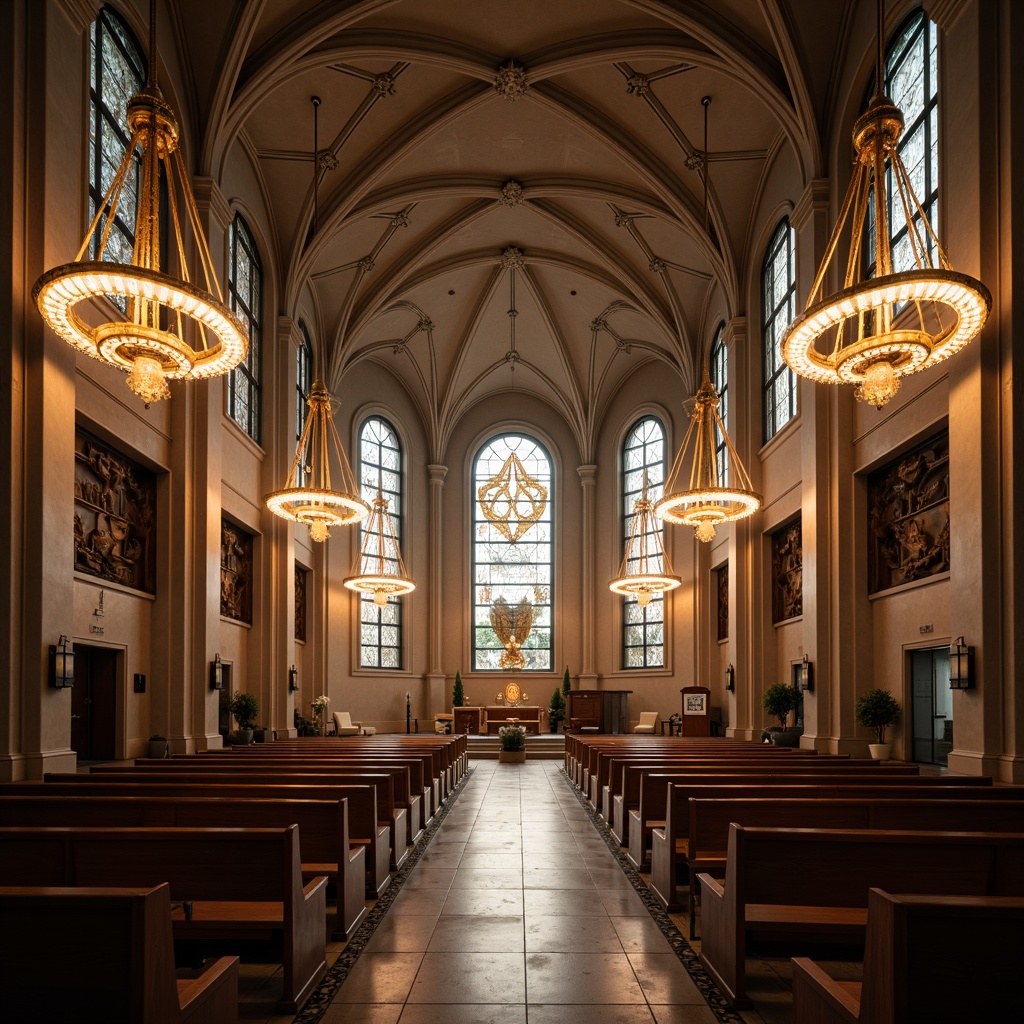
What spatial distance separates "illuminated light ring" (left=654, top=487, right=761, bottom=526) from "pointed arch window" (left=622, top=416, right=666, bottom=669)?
31.1ft

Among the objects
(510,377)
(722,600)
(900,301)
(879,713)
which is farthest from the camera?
(510,377)

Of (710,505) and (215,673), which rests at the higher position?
(710,505)

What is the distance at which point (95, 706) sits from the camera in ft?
40.4

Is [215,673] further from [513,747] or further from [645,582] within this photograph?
[645,582]

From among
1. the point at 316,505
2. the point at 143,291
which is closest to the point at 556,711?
the point at 316,505

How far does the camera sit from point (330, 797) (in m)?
6.84

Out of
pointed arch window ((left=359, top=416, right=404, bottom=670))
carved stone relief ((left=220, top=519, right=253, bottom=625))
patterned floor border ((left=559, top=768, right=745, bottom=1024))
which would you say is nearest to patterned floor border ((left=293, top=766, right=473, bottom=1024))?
patterned floor border ((left=559, top=768, right=745, bottom=1024))

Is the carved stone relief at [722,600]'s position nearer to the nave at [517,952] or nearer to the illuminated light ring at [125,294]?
the nave at [517,952]

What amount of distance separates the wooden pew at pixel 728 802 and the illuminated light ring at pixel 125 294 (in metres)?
5.52

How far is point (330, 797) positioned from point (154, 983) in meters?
3.90

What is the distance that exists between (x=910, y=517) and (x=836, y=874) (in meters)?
8.32

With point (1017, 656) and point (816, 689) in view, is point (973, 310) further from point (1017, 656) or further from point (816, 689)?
point (816, 689)

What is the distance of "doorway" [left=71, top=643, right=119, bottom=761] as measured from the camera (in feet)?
40.4

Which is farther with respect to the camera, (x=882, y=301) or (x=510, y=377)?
(x=510, y=377)
